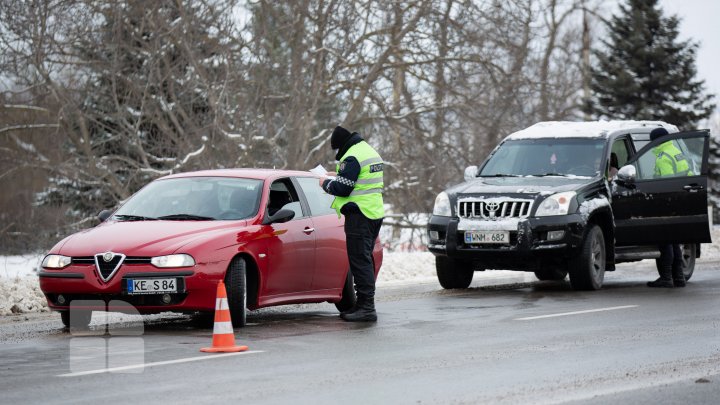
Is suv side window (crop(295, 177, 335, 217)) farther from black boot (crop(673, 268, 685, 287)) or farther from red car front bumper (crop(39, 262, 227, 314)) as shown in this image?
black boot (crop(673, 268, 685, 287))

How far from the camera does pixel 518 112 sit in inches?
1180

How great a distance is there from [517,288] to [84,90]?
11628 mm

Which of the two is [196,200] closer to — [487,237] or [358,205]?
[358,205]

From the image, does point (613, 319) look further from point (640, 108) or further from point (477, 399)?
point (640, 108)

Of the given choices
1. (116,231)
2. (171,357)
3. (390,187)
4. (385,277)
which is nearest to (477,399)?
(171,357)

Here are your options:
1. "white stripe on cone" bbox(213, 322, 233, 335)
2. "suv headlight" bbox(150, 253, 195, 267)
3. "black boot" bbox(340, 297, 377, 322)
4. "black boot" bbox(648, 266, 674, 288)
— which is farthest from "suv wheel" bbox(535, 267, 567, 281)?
"white stripe on cone" bbox(213, 322, 233, 335)

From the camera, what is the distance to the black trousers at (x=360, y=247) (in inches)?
479

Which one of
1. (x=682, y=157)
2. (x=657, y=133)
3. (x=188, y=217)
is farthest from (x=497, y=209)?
(x=188, y=217)

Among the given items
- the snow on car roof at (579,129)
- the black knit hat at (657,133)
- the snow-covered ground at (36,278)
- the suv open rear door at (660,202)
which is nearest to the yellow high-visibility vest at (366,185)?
the snow-covered ground at (36,278)

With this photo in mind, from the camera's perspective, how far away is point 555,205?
49.5ft

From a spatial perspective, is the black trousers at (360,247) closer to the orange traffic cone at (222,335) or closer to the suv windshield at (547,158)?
the orange traffic cone at (222,335)

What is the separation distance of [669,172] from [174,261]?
805 cm

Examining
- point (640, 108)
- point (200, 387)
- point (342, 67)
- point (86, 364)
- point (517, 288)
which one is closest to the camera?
point (200, 387)

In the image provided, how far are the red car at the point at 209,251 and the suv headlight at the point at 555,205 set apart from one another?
2355 mm
